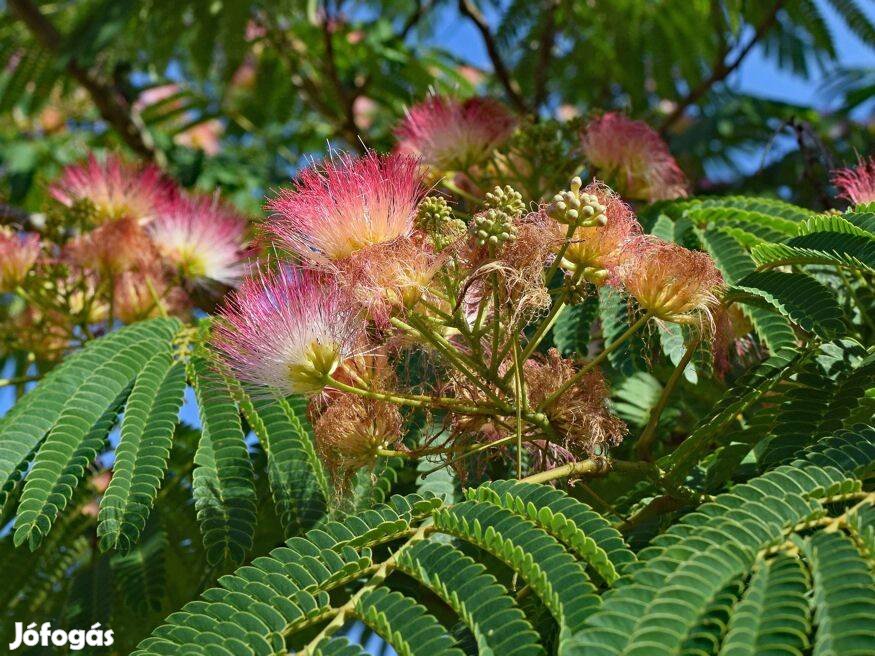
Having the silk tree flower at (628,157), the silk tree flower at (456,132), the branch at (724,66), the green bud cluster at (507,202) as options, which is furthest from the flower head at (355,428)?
the branch at (724,66)

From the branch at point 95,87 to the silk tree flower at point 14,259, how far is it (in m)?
1.24

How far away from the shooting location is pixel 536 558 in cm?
139

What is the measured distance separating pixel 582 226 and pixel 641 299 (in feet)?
0.66

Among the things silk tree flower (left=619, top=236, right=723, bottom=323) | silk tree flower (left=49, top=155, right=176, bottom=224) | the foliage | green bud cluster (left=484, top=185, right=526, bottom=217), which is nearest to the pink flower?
the foliage

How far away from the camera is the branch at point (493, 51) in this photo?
4.14 m

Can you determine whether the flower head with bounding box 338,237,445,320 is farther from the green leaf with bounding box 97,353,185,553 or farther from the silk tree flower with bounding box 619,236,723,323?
the green leaf with bounding box 97,353,185,553

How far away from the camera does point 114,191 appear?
10.2 feet

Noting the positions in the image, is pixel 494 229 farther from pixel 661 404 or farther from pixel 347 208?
pixel 661 404

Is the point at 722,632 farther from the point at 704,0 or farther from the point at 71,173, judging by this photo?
the point at 704,0

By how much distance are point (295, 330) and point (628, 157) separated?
1.34 metres

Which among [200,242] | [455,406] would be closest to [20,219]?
[200,242]

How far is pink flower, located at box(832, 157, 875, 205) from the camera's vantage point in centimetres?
221

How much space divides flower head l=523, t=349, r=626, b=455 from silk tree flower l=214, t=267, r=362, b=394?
13.8 inches

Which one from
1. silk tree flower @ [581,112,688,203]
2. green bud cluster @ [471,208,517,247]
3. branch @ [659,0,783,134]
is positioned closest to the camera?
green bud cluster @ [471,208,517,247]
